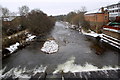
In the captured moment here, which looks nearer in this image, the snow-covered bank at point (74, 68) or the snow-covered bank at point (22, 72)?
the snow-covered bank at point (22, 72)

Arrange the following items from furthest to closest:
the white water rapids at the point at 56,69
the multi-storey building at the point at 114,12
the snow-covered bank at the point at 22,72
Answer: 1. the multi-storey building at the point at 114,12
2. the white water rapids at the point at 56,69
3. the snow-covered bank at the point at 22,72

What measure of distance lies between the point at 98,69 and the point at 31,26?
22.2 meters

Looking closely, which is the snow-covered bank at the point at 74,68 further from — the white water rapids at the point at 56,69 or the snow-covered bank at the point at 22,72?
the snow-covered bank at the point at 22,72

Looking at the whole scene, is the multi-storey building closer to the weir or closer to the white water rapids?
the white water rapids

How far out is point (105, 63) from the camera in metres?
12.5

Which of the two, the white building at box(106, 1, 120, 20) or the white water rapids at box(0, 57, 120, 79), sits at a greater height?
the white building at box(106, 1, 120, 20)

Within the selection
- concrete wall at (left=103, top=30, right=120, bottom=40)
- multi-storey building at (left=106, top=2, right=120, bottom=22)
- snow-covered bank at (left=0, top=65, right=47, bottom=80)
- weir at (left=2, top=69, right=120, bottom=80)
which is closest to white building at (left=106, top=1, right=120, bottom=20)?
multi-storey building at (left=106, top=2, right=120, bottom=22)

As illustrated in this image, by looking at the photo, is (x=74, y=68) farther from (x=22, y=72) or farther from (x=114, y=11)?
(x=114, y=11)

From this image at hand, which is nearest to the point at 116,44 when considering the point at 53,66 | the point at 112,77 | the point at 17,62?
the point at 112,77

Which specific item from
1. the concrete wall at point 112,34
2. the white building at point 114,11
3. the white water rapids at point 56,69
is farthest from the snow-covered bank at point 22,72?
the white building at point 114,11

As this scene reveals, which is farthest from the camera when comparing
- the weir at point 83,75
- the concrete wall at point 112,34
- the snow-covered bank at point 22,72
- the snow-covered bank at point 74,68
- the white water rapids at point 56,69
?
the concrete wall at point 112,34

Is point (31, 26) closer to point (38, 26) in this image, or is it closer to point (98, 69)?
point (38, 26)

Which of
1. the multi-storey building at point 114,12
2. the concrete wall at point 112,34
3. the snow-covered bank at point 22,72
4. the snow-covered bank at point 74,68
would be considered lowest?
the snow-covered bank at point 22,72

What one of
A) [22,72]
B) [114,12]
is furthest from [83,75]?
[114,12]
